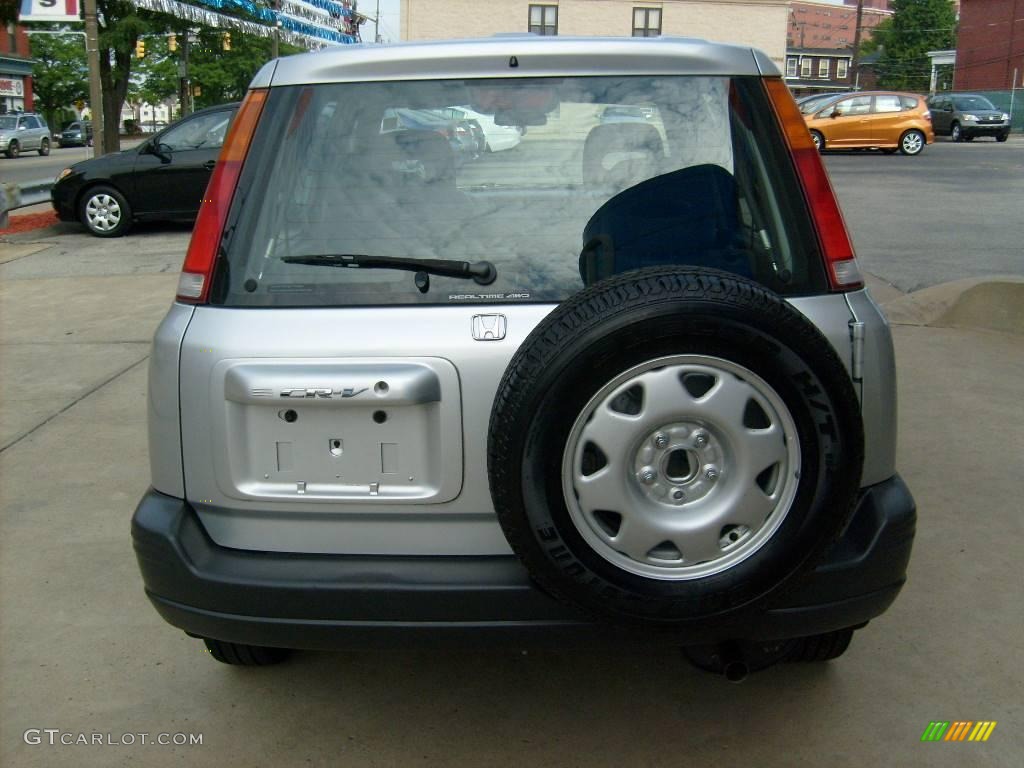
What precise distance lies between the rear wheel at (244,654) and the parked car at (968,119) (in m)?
38.0

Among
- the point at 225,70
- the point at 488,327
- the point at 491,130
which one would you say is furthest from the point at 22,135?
the point at 488,327

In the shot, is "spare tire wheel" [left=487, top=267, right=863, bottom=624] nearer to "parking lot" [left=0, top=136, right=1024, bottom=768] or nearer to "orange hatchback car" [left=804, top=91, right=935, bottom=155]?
"parking lot" [left=0, top=136, right=1024, bottom=768]

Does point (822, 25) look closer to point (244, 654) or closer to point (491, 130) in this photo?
point (491, 130)

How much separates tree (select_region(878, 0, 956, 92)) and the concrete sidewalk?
9315cm

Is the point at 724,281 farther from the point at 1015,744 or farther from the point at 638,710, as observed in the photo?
the point at 1015,744

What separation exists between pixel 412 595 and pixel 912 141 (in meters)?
29.3

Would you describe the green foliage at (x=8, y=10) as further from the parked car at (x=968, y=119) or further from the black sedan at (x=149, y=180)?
the parked car at (x=968, y=119)

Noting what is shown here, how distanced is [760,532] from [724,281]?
586mm

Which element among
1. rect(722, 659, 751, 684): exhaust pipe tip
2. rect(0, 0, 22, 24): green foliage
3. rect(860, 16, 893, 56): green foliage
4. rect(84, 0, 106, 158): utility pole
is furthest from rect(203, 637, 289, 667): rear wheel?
rect(860, 16, 893, 56): green foliage

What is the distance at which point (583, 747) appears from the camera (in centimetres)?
292

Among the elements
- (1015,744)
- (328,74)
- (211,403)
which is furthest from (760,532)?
(328,74)

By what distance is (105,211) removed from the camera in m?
13.6

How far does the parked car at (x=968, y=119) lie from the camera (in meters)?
36.0

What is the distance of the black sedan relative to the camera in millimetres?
13320
